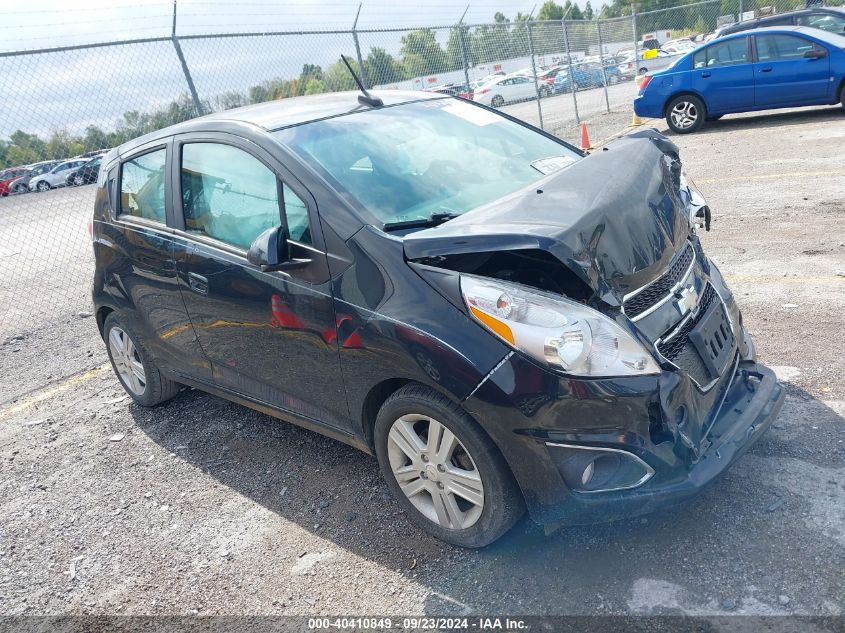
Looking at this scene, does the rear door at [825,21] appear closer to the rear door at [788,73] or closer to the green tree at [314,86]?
the rear door at [788,73]

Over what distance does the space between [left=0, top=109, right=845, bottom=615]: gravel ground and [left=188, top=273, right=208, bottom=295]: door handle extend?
101 centimetres

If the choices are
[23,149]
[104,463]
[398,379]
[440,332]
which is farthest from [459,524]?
[23,149]

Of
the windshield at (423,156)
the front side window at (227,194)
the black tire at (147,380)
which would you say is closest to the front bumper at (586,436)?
the windshield at (423,156)

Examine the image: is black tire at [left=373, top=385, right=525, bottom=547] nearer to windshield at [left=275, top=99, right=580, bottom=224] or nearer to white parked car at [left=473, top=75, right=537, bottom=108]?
windshield at [left=275, top=99, right=580, bottom=224]

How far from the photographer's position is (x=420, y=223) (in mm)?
3121

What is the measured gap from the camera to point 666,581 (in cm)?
269

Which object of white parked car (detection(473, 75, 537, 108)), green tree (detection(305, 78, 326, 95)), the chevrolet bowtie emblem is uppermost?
green tree (detection(305, 78, 326, 95))

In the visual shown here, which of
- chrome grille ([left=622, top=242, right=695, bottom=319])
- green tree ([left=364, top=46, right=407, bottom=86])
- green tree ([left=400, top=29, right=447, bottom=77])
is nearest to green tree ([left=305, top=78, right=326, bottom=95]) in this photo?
green tree ([left=364, top=46, right=407, bottom=86])

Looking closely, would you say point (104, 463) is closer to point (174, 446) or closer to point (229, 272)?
point (174, 446)

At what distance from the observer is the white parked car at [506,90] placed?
19797 mm

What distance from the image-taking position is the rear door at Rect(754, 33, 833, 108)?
11.7m

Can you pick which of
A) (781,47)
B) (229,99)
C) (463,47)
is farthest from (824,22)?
(229,99)

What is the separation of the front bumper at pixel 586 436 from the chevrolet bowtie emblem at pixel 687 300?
1.21 ft

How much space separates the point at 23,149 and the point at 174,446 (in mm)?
5021
